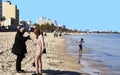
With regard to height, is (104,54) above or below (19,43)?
below

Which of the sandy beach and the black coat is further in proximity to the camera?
the sandy beach

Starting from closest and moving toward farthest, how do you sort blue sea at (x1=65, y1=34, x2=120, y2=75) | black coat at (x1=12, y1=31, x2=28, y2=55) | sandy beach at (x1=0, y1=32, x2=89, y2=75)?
black coat at (x1=12, y1=31, x2=28, y2=55) < sandy beach at (x1=0, y1=32, x2=89, y2=75) < blue sea at (x1=65, y1=34, x2=120, y2=75)

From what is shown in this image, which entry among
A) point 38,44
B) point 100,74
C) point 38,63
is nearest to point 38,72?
point 38,63

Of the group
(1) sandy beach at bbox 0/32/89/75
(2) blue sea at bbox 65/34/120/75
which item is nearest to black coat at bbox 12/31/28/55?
(1) sandy beach at bbox 0/32/89/75

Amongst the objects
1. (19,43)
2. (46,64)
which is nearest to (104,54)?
(46,64)

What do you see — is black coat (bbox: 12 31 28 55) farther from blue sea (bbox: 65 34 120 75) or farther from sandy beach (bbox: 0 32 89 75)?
blue sea (bbox: 65 34 120 75)

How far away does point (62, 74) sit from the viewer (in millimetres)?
14648

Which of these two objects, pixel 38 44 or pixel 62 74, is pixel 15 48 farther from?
pixel 62 74

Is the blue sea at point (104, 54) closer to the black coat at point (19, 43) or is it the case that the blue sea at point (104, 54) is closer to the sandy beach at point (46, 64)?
the sandy beach at point (46, 64)

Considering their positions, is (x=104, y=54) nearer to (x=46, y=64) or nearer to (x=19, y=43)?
(x=46, y=64)

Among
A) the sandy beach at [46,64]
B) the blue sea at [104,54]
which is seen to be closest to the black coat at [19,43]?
the sandy beach at [46,64]

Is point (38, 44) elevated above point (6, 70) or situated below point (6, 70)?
above

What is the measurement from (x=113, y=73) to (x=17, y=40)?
290 inches

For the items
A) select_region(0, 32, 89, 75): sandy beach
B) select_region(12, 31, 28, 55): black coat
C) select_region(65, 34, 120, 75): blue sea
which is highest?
select_region(12, 31, 28, 55): black coat
